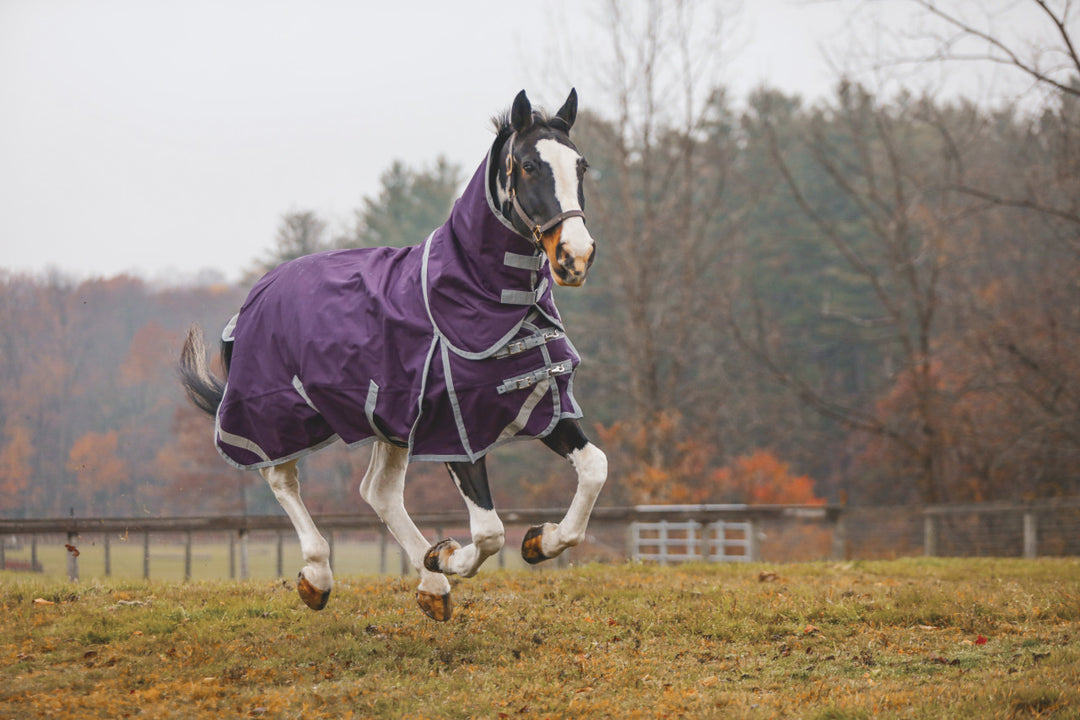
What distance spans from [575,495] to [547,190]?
1.61m

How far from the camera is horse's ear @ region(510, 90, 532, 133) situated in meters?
5.58

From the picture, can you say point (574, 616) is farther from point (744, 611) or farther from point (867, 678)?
point (867, 678)

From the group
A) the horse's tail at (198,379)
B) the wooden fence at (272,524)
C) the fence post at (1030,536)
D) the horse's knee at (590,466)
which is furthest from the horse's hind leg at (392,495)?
the fence post at (1030,536)

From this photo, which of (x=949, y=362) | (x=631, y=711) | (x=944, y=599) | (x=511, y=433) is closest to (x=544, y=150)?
(x=511, y=433)

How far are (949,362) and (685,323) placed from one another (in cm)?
809

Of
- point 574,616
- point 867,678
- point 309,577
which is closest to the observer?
point 867,678

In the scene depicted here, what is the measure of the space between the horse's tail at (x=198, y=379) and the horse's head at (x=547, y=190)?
3129mm

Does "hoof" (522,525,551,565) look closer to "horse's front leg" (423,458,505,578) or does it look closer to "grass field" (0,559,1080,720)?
"horse's front leg" (423,458,505,578)

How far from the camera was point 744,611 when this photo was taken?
7.07 m

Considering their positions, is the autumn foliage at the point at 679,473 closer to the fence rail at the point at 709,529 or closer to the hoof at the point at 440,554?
the fence rail at the point at 709,529

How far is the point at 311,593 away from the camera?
6.70 meters

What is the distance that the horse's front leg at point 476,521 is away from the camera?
573cm

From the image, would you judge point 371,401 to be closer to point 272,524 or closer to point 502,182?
point 502,182

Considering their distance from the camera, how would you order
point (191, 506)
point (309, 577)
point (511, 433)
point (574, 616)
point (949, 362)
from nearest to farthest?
point (511, 433), point (309, 577), point (574, 616), point (191, 506), point (949, 362)
